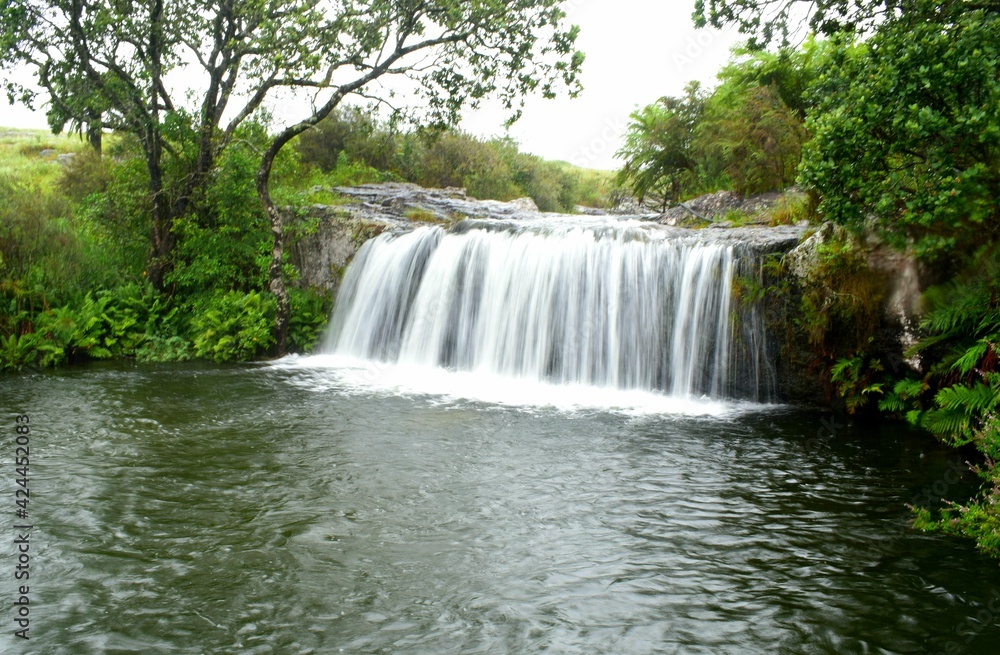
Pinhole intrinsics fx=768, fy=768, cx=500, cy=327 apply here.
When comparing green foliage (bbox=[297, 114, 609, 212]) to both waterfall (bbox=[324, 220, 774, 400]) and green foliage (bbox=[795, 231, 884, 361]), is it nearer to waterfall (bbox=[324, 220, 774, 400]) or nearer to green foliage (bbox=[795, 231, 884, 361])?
waterfall (bbox=[324, 220, 774, 400])

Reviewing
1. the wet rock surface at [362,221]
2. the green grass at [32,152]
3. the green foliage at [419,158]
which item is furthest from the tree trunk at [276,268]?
the green grass at [32,152]

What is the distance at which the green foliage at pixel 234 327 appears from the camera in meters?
14.3

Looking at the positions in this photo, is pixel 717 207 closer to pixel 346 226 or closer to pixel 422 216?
pixel 422 216

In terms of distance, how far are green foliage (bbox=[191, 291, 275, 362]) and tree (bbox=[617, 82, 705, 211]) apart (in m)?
9.97

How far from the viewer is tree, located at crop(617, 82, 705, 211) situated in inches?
755

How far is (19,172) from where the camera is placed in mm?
30016

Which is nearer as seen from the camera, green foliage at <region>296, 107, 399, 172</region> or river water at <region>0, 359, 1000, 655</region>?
river water at <region>0, 359, 1000, 655</region>

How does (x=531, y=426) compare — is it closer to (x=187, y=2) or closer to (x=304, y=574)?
(x=304, y=574)

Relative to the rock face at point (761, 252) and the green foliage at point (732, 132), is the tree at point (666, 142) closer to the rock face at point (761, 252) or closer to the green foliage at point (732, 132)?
the green foliage at point (732, 132)

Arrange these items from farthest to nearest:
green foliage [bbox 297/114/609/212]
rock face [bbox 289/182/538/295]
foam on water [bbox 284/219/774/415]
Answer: green foliage [bbox 297/114/609/212] → rock face [bbox 289/182/538/295] → foam on water [bbox 284/219/774/415]

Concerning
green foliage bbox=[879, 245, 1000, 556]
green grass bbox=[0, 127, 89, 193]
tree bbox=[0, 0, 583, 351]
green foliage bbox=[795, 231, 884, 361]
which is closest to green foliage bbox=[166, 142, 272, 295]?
tree bbox=[0, 0, 583, 351]

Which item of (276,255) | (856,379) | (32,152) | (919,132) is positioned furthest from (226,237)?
(32,152)

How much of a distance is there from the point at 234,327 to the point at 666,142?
37.4 feet

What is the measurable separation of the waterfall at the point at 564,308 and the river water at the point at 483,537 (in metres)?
1.72
